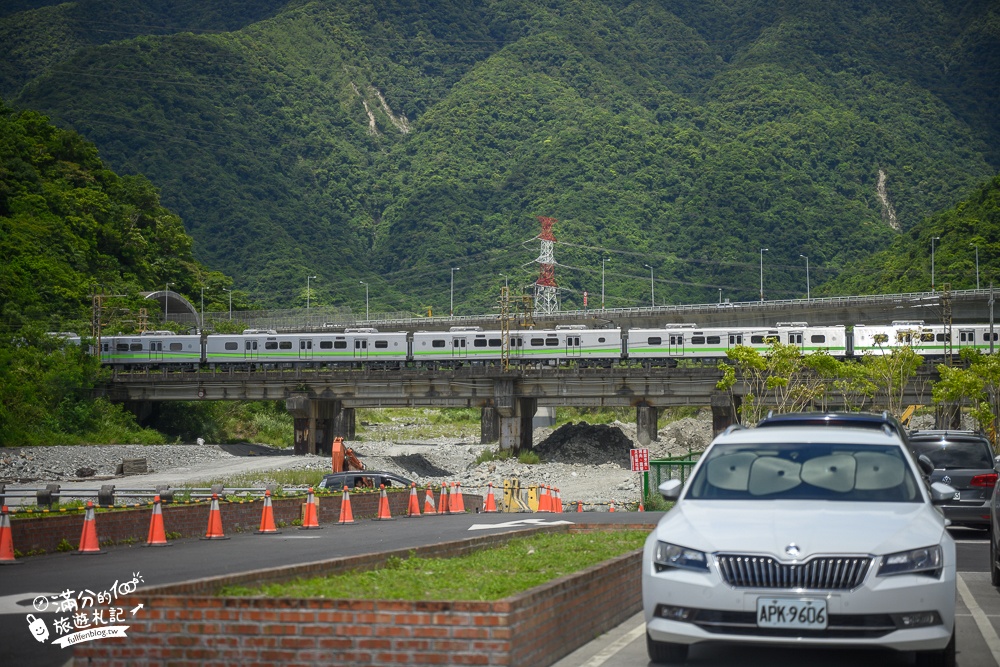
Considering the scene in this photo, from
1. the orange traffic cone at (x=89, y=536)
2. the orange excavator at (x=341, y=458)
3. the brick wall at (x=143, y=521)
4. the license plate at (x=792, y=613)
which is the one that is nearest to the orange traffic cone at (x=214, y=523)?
the brick wall at (x=143, y=521)

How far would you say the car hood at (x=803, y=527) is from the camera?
335 inches

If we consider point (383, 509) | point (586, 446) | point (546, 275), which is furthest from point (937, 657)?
point (546, 275)

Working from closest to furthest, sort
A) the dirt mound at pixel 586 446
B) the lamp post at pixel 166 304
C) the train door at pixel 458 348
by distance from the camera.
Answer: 1. the dirt mound at pixel 586 446
2. the train door at pixel 458 348
3. the lamp post at pixel 166 304

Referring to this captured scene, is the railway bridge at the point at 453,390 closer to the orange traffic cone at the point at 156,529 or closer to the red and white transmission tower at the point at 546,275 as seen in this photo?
the red and white transmission tower at the point at 546,275

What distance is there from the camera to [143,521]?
19.7m

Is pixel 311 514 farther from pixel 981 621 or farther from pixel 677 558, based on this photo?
pixel 677 558

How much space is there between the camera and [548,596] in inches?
354

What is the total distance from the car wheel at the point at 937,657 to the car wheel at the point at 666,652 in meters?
1.65

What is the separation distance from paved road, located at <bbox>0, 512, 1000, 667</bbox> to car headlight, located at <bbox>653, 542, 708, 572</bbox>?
988 mm

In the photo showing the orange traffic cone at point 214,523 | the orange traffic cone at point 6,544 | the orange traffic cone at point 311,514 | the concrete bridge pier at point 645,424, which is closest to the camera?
the orange traffic cone at point 6,544

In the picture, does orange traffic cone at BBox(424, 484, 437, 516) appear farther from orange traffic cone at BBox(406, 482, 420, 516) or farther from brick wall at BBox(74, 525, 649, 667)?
brick wall at BBox(74, 525, 649, 667)

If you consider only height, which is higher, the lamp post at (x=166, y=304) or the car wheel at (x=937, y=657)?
the lamp post at (x=166, y=304)

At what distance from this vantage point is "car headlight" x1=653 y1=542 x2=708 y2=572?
866cm

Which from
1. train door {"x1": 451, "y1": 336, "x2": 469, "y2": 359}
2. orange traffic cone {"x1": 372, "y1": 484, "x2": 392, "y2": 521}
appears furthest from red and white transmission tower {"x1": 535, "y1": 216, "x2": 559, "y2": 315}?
orange traffic cone {"x1": 372, "y1": 484, "x2": 392, "y2": 521}
